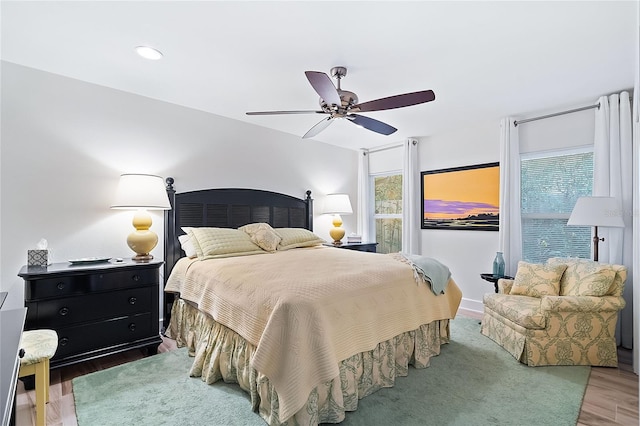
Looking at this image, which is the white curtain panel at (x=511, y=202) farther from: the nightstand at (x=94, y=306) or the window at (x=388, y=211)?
the nightstand at (x=94, y=306)

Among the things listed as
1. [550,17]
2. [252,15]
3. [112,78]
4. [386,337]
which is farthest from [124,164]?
[550,17]

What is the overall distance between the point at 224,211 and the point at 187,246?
0.76m

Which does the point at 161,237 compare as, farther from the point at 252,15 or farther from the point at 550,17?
the point at 550,17

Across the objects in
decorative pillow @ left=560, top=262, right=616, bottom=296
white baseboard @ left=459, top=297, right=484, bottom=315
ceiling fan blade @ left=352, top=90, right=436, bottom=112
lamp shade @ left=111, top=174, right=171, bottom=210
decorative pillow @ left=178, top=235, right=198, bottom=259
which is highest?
ceiling fan blade @ left=352, top=90, right=436, bottom=112

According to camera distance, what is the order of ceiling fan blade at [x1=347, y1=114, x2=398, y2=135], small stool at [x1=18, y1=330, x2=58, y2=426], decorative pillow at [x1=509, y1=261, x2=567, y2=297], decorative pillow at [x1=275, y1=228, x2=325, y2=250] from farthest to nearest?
decorative pillow at [x1=275, y1=228, x2=325, y2=250] → decorative pillow at [x1=509, y1=261, x2=567, y2=297] → ceiling fan blade at [x1=347, y1=114, x2=398, y2=135] → small stool at [x1=18, y1=330, x2=58, y2=426]

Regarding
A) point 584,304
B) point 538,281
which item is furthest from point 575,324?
point 538,281

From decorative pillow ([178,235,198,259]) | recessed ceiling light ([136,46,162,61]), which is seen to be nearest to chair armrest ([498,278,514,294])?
decorative pillow ([178,235,198,259])

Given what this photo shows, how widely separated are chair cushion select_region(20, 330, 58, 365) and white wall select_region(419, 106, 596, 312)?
4399 mm

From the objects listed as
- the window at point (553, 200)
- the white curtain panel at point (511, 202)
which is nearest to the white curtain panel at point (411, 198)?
the white curtain panel at point (511, 202)

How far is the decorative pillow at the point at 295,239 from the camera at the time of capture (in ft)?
11.9

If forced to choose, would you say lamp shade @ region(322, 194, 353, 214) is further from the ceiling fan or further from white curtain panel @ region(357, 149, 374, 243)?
the ceiling fan

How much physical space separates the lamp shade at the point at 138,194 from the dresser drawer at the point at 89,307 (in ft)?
2.51

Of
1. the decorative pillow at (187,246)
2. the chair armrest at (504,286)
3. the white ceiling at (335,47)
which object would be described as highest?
the white ceiling at (335,47)

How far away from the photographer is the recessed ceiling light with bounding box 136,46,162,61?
2.29 metres
